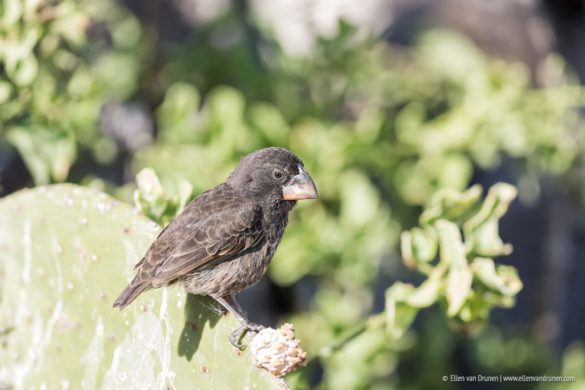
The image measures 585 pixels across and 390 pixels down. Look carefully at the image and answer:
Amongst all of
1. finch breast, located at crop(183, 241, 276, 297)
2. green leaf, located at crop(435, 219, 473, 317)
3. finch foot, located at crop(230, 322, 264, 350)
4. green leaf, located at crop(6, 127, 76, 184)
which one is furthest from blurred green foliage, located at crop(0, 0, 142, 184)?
green leaf, located at crop(435, 219, 473, 317)

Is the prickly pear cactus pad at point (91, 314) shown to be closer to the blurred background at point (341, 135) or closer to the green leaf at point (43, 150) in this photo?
the green leaf at point (43, 150)

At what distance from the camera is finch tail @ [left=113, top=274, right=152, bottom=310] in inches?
112

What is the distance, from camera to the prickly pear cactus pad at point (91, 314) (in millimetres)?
2850

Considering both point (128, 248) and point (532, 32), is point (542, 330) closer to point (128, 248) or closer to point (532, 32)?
point (532, 32)

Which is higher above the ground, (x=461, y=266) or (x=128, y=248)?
(x=128, y=248)

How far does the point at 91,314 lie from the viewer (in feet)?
10.4

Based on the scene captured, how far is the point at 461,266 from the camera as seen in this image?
10.8 feet

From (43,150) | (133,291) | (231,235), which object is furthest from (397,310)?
(43,150)

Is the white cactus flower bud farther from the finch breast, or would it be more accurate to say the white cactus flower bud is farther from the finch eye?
the finch eye

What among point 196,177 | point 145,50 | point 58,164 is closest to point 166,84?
point 145,50

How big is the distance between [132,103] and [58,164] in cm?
199

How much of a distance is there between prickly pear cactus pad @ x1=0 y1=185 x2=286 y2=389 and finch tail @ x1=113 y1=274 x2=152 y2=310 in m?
0.15

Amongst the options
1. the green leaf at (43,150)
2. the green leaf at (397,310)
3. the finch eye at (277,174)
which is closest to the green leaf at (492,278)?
the green leaf at (397,310)

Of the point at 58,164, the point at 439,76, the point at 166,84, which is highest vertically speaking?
the point at 58,164
